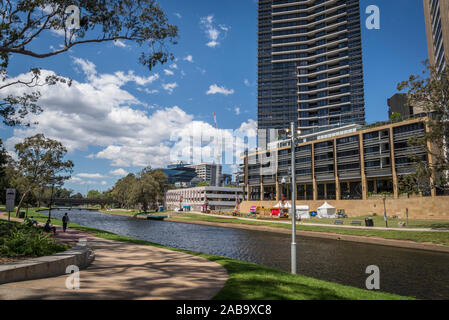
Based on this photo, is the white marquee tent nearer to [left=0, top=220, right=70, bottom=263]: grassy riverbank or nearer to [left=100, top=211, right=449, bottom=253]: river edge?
[left=100, top=211, right=449, bottom=253]: river edge

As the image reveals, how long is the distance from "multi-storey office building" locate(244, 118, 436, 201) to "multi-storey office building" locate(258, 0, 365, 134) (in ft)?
114

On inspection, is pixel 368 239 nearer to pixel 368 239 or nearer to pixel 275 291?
pixel 368 239

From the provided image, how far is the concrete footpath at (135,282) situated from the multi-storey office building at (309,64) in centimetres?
10823

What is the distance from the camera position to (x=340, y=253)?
2358 cm

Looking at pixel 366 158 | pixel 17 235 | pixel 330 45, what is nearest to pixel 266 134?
pixel 330 45

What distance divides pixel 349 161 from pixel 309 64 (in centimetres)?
7477

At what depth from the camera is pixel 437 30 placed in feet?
250

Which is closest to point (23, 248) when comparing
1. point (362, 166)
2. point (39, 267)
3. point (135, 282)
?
point (39, 267)

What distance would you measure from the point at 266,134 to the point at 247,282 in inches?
4748

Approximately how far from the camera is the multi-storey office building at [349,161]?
58031 millimetres

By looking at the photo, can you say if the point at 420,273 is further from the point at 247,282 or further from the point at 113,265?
the point at 113,265

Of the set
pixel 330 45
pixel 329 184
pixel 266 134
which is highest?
pixel 330 45

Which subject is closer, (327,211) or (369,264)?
(369,264)

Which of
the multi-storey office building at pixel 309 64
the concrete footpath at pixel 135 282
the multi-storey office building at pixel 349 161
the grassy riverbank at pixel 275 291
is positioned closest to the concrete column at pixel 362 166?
the multi-storey office building at pixel 349 161
